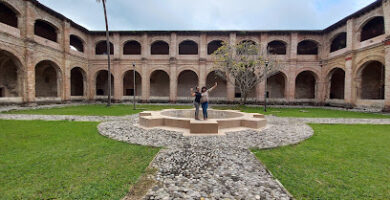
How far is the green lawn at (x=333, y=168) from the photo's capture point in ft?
8.20

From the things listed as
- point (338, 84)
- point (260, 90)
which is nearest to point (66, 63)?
point (260, 90)

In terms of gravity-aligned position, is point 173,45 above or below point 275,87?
above

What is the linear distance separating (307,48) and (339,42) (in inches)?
133

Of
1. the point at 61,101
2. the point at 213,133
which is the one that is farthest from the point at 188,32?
the point at 213,133

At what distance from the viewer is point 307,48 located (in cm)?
2258

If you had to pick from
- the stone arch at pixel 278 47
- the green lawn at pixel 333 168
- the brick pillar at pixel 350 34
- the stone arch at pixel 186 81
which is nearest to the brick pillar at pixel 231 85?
the stone arch at pixel 278 47

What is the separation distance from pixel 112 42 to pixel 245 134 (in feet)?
73.4

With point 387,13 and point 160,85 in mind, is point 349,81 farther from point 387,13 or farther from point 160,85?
point 160,85

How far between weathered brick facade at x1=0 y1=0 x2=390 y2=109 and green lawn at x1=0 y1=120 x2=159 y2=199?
14883mm

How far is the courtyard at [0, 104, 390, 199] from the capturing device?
244 centimetres

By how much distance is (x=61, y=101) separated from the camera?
18062 mm

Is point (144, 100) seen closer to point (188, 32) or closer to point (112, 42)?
point (112, 42)

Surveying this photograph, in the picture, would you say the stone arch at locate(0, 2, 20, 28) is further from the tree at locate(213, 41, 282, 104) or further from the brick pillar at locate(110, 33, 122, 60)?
the tree at locate(213, 41, 282, 104)

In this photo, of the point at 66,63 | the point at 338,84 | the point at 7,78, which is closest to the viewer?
the point at 7,78
